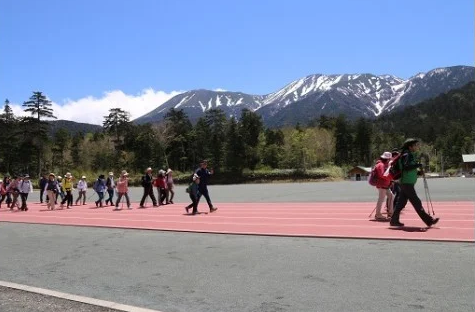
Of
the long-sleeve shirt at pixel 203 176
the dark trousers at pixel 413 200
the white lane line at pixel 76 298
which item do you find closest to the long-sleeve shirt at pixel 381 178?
the dark trousers at pixel 413 200

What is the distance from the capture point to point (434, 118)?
168500 millimetres

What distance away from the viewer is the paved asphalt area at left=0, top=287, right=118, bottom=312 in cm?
530

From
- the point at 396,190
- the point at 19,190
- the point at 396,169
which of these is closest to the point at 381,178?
the point at 396,190

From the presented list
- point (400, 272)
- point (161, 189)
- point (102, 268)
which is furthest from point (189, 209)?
point (400, 272)

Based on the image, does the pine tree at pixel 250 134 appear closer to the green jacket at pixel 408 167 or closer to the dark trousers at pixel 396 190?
the dark trousers at pixel 396 190

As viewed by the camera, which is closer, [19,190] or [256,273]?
[256,273]

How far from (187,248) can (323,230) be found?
120 inches

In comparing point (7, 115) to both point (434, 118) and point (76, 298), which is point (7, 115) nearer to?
point (76, 298)

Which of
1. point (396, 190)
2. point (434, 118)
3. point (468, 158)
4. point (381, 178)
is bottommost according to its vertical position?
point (396, 190)

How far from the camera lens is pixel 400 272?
6.02 m

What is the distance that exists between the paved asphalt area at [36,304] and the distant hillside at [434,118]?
140419 mm

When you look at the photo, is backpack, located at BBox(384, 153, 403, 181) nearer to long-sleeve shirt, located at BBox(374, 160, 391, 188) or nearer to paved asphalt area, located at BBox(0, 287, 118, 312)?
long-sleeve shirt, located at BBox(374, 160, 391, 188)

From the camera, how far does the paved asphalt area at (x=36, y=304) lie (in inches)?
209

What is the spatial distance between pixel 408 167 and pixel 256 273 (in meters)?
4.35
